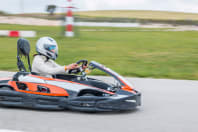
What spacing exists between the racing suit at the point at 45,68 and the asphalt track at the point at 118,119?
57 cm

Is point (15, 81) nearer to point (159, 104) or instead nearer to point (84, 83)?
point (84, 83)

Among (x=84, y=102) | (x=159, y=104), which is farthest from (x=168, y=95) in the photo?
(x=84, y=102)

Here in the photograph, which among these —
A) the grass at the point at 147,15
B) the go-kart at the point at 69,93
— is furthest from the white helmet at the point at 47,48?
the grass at the point at 147,15

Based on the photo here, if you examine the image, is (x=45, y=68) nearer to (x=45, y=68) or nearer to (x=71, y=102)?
(x=45, y=68)

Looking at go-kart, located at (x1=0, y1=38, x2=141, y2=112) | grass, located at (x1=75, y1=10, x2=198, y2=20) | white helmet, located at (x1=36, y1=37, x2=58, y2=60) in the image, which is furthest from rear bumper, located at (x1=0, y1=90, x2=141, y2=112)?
grass, located at (x1=75, y1=10, x2=198, y2=20)

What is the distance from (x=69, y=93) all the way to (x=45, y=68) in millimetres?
558

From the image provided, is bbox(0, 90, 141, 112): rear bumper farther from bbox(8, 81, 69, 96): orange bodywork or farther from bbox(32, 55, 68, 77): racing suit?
bbox(32, 55, 68, 77): racing suit

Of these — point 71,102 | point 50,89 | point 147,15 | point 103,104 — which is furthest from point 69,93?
point 147,15

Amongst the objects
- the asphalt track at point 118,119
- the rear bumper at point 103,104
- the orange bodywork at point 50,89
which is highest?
the orange bodywork at point 50,89

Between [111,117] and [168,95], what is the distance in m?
1.85

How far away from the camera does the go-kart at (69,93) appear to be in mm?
4812

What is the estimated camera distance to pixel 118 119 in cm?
463

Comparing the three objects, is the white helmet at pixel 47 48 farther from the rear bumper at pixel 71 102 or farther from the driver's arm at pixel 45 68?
the rear bumper at pixel 71 102

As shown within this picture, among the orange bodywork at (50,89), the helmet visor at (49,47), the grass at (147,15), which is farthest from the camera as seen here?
the grass at (147,15)
